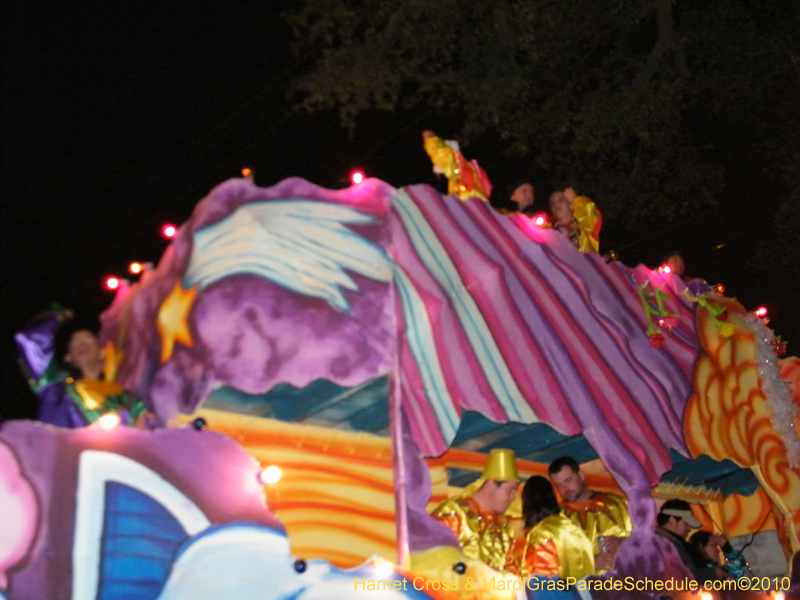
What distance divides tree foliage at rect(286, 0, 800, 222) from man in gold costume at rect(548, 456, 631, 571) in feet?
15.0

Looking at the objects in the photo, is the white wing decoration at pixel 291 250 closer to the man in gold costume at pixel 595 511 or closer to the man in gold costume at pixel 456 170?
the man in gold costume at pixel 456 170

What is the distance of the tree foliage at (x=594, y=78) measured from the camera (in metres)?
8.19

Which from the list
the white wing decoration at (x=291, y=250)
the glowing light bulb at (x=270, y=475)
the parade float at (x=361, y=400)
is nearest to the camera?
the parade float at (x=361, y=400)

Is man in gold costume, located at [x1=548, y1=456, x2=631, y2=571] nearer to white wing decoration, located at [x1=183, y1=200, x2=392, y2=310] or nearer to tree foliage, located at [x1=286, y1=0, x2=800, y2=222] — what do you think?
white wing decoration, located at [x1=183, y1=200, x2=392, y2=310]

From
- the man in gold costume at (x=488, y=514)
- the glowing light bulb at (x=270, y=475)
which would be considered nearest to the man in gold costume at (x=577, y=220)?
the man in gold costume at (x=488, y=514)

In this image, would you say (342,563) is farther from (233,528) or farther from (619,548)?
(233,528)

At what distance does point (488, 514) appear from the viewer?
15.9 ft

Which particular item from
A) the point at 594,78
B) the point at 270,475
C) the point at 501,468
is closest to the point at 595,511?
the point at 501,468

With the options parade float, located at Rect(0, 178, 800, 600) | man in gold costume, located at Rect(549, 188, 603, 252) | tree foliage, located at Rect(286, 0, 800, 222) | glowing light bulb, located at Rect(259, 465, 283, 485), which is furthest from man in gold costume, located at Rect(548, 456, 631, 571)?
tree foliage, located at Rect(286, 0, 800, 222)

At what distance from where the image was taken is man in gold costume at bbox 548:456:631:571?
188 inches

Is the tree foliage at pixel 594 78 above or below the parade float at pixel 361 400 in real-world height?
above

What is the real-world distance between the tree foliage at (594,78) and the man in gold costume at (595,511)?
180 inches

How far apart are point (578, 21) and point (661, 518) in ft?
17.3

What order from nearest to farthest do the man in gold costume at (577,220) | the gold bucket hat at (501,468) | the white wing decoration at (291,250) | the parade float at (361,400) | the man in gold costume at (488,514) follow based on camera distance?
the parade float at (361,400), the white wing decoration at (291,250), the man in gold costume at (488,514), the gold bucket hat at (501,468), the man in gold costume at (577,220)
